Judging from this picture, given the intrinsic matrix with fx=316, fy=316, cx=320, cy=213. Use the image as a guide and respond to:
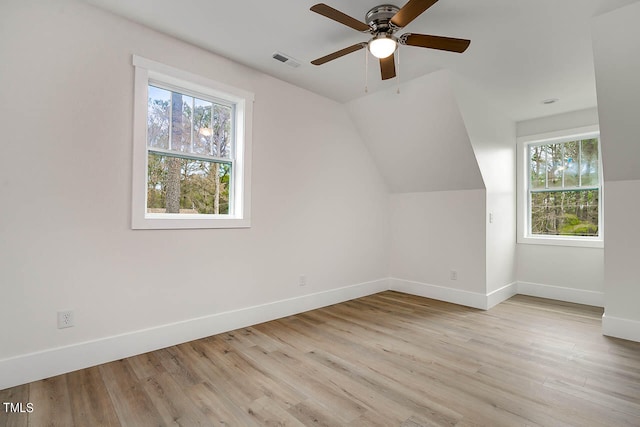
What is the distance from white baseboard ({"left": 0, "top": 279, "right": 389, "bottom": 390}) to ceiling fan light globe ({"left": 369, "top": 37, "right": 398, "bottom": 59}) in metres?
2.67

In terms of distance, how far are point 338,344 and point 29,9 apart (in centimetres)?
345

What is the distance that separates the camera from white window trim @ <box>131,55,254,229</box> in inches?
103

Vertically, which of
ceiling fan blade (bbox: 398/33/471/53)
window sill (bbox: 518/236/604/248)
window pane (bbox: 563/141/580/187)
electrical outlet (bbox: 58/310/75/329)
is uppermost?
ceiling fan blade (bbox: 398/33/471/53)

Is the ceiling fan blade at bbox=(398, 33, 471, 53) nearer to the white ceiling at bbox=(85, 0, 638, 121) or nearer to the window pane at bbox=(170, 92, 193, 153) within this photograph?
the white ceiling at bbox=(85, 0, 638, 121)

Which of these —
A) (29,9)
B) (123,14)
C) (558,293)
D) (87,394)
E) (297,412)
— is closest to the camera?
(297,412)

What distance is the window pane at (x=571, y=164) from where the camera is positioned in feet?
14.5

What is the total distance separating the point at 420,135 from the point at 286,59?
192cm

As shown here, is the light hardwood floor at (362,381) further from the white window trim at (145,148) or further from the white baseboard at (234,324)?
the white window trim at (145,148)

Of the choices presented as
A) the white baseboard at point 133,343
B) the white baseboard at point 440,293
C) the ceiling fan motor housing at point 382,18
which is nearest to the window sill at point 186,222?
the white baseboard at point 133,343

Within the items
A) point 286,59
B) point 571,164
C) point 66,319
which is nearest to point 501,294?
point 571,164

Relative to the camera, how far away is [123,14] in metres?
2.50

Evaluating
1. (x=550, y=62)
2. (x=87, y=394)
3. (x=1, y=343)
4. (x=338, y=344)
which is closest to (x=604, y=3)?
(x=550, y=62)

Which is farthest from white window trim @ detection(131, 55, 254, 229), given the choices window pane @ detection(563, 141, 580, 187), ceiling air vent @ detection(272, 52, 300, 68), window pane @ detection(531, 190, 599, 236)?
window pane @ detection(563, 141, 580, 187)

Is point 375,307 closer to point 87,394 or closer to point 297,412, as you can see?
point 297,412
